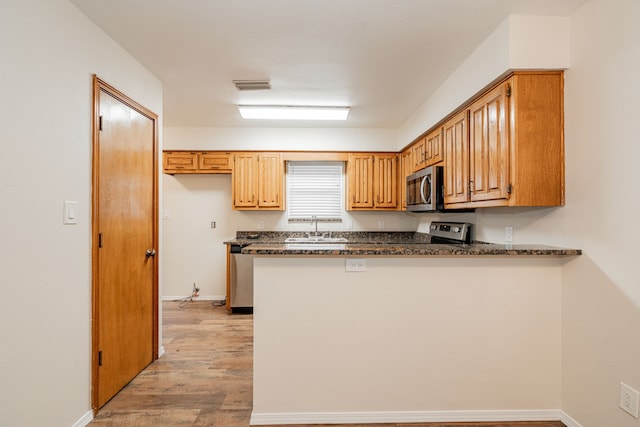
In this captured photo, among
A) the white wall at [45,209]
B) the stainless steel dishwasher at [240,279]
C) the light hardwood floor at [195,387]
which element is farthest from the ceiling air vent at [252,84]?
the light hardwood floor at [195,387]

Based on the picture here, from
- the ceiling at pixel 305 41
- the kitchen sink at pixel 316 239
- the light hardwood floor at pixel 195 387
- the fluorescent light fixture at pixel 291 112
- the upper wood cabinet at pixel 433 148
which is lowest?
the light hardwood floor at pixel 195 387

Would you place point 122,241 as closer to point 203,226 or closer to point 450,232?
point 203,226

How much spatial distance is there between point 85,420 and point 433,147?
3.50 m

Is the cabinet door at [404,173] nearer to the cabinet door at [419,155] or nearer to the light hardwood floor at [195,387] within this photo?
the cabinet door at [419,155]

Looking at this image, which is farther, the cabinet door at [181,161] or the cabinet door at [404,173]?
the cabinet door at [181,161]

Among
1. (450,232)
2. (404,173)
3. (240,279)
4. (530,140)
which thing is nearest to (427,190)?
(450,232)

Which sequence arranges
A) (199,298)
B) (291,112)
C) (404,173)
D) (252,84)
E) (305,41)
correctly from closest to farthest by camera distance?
1. (305,41)
2. (252,84)
3. (291,112)
4. (404,173)
5. (199,298)

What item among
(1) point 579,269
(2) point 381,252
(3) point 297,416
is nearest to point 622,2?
(1) point 579,269

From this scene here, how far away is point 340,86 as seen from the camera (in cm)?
291

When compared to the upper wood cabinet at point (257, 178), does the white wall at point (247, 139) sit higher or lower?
higher

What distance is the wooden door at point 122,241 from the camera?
1.99 metres

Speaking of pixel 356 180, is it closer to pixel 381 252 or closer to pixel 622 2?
pixel 381 252

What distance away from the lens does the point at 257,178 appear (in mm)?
4266

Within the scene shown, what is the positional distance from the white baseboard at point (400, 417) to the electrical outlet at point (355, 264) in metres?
0.88
